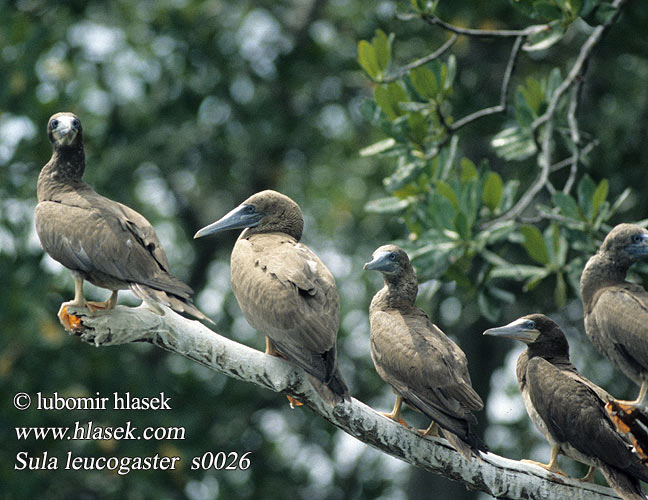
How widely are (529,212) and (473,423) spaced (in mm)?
6009

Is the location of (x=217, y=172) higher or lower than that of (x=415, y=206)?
lower

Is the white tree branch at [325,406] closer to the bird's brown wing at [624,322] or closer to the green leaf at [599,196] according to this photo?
the bird's brown wing at [624,322]

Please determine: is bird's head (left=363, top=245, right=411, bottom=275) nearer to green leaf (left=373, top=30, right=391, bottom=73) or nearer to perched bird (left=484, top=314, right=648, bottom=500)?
perched bird (left=484, top=314, right=648, bottom=500)

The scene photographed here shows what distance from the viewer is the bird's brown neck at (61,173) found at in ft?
15.3

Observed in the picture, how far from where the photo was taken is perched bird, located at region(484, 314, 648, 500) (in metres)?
4.52

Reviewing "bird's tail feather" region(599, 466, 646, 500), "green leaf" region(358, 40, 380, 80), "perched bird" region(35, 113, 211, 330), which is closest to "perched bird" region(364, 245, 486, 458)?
"bird's tail feather" region(599, 466, 646, 500)

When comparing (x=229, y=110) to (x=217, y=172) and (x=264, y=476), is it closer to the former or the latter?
(x=217, y=172)

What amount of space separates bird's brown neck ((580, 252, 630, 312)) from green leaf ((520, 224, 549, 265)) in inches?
25.9

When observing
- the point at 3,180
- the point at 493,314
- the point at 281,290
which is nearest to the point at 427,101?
the point at 493,314

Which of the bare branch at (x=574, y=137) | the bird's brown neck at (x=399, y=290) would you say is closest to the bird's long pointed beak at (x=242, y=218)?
the bird's brown neck at (x=399, y=290)

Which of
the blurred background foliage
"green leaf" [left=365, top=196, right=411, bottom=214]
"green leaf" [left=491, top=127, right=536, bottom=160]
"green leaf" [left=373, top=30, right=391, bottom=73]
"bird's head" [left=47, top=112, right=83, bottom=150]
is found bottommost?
the blurred background foliage

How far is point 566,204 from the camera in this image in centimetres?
610

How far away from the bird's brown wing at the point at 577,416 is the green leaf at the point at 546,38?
2.33m

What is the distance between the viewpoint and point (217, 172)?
38.9 ft
